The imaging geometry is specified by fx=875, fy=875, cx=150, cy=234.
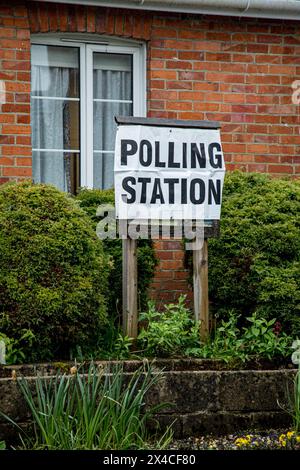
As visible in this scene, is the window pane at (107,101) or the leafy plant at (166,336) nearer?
the leafy plant at (166,336)

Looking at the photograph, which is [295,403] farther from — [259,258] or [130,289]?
[130,289]

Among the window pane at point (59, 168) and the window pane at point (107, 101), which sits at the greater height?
the window pane at point (107, 101)

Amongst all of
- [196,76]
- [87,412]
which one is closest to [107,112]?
[196,76]

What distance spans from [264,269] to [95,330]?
1292 millimetres

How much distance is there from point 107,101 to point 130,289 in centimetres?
281

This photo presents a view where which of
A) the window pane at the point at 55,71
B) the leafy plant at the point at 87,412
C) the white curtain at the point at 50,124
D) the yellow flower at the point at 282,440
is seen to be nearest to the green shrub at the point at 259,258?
the yellow flower at the point at 282,440

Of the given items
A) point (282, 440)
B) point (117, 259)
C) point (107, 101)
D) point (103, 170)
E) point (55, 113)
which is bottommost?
point (282, 440)

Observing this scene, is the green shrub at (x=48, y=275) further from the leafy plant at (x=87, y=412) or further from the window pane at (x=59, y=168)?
the window pane at (x=59, y=168)

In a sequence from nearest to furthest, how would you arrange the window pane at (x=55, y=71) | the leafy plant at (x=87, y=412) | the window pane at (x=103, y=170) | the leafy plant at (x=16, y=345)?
the leafy plant at (x=87, y=412) < the leafy plant at (x=16, y=345) < the window pane at (x=55, y=71) < the window pane at (x=103, y=170)

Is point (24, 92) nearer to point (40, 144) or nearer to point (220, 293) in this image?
point (40, 144)

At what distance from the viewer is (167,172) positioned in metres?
6.19

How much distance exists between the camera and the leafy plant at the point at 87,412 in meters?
5.11

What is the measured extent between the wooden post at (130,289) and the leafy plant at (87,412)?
2.09 ft
